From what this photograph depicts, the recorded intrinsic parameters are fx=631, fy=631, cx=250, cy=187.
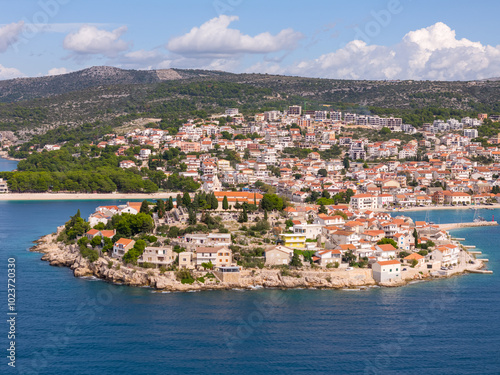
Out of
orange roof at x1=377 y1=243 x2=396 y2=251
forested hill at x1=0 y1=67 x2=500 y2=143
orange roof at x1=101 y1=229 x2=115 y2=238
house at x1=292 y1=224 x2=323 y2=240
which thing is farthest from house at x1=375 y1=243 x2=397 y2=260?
forested hill at x1=0 y1=67 x2=500 y2=143

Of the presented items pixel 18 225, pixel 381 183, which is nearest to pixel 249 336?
pixel 18 225

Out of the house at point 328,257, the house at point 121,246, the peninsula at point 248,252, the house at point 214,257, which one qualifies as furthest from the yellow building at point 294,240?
the house at point 121,246

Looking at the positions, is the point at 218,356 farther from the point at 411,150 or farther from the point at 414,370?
the point at 411,150

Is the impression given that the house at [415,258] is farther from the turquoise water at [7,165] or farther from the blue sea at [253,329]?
the turquoise water at [7,165]

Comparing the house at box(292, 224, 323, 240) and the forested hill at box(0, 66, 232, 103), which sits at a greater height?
the forested hill at box(0, 66, 232, 103)

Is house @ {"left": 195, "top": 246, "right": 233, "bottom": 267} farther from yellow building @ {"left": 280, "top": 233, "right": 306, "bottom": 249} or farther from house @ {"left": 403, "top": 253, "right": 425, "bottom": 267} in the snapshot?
house @ {"left": 403, "top": 253, "right": 425, "bottom": 267}

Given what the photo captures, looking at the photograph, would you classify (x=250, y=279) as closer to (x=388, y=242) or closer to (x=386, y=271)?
(x=386, y=271)
